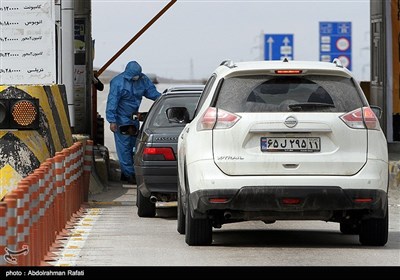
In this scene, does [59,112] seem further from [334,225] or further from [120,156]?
[120,156]

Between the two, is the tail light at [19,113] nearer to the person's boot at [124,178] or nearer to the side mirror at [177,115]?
the side mirror at [177,115]

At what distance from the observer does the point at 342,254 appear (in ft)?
43.6

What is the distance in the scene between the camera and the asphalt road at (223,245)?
501 inches

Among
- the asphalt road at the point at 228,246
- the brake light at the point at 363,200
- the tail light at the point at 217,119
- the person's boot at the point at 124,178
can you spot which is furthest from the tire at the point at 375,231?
the person's boot at the point at 124,178

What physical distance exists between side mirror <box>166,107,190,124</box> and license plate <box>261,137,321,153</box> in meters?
1.70

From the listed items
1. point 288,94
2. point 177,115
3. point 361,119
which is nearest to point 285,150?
point 288,94

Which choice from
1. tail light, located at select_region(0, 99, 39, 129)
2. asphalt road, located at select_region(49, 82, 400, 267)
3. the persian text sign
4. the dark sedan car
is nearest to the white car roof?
asphalt road, located at select_region(49, 82, 400, 267)

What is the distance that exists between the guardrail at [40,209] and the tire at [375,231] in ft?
9.65

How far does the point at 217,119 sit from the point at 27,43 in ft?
23.5

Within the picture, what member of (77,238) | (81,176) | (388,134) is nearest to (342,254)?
(77,238)

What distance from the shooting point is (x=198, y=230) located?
1397 cm

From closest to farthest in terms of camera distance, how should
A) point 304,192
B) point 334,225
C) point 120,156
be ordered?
1. point 304,192
2. point 334,225
3. point 120,156

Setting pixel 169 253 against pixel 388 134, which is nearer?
pixel 169 253
